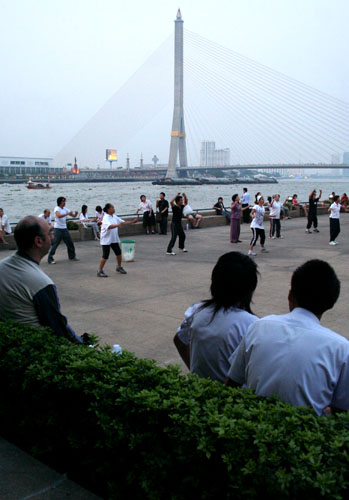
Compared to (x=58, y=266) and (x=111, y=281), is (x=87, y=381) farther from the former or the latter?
(x=58, y=266)

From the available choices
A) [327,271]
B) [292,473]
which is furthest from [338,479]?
[327,271]

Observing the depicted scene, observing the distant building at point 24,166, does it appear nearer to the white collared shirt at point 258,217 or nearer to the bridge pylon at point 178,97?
the bridge pylon at point 178,97

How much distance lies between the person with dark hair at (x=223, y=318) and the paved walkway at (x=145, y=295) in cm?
107

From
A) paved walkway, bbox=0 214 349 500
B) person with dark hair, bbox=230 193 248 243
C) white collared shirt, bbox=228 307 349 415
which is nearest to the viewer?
white collared shirt, bbox=228 307 349 415

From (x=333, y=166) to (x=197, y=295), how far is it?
2011 inches

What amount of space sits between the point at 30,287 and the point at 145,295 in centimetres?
554

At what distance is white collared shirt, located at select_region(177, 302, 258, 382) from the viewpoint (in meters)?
3.18

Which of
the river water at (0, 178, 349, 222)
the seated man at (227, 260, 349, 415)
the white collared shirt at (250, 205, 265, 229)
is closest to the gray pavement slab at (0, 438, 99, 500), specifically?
the seated man at (227, 260, 349, 415)

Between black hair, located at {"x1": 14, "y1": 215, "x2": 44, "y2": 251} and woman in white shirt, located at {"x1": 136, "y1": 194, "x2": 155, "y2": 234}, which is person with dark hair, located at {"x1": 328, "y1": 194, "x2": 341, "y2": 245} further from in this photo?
black hair, located at {"x1": 14, "y1": 215, "x2": 44, "y2": 251}

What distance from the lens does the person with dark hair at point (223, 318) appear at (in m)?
3.18

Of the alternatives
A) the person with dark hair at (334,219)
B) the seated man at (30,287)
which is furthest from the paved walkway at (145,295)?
the seated man at (30,287)

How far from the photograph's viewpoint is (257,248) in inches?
609

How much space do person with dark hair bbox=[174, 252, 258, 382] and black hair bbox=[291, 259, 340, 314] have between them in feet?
1.58

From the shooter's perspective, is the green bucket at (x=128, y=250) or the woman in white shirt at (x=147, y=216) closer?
the green bucket at (x=128, y=250)
